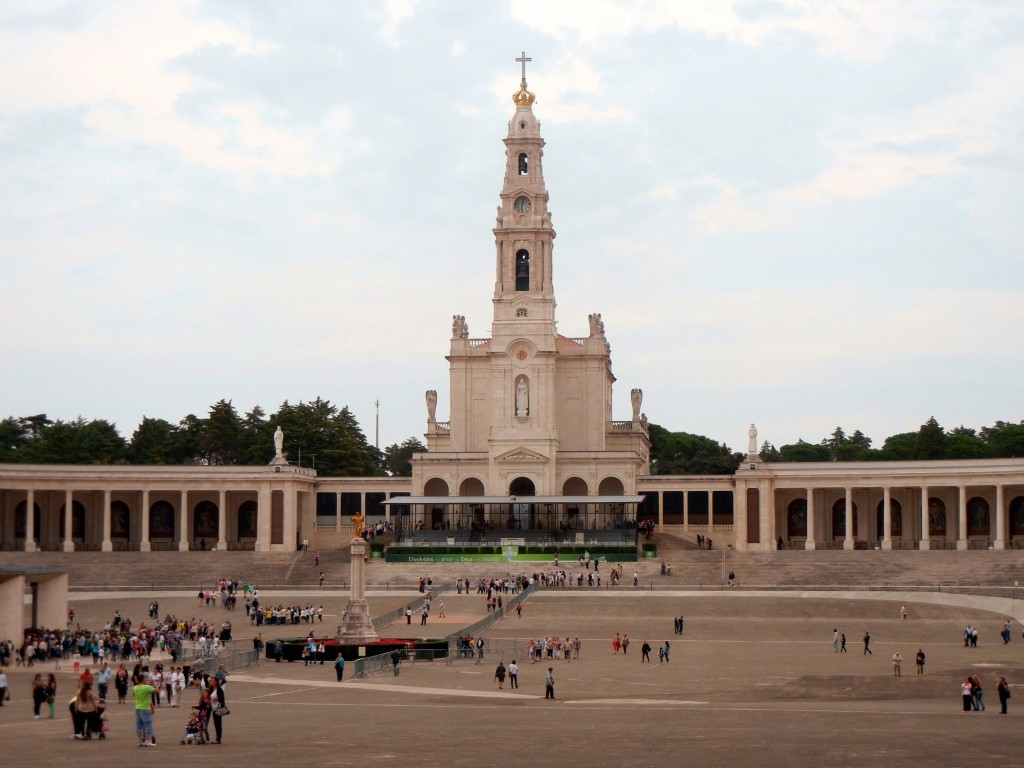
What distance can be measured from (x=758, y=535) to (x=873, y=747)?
218ft

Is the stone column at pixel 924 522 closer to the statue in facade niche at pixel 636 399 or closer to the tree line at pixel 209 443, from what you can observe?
the statue in facade niche at pixel 636 399

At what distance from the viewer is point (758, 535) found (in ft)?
318

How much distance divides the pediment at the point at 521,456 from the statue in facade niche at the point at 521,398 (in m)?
2.79

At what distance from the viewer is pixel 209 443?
132 m

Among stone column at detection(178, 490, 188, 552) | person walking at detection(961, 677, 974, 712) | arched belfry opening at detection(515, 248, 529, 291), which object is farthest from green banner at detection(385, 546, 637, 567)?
person walking at detection(961, 677, 974, 712)

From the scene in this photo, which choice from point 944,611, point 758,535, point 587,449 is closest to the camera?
point 944,611

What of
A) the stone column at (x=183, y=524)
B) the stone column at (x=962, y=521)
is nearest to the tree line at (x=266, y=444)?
the stone column at (x=183, y=524)

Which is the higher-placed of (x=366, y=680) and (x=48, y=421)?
(x=48, y=421)

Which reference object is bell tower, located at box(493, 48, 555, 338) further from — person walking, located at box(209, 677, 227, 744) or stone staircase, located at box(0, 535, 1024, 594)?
person walking, located at box(209, 677, 227, 744)

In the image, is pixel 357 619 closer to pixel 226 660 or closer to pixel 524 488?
pixel 226 660

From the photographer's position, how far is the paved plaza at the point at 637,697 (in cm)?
3066

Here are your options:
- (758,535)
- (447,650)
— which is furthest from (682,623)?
(758,535)

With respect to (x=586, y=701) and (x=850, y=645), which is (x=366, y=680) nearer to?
(x=586, y=701)

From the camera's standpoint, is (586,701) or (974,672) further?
(974,672)
